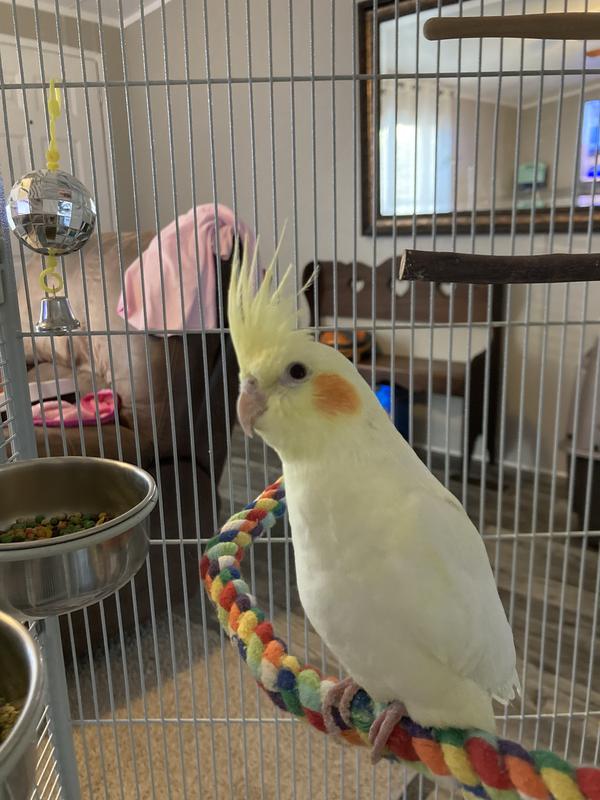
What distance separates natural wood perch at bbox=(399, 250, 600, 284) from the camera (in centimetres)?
62

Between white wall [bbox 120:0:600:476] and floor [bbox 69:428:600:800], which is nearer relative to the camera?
floor [bbox 69:428:600:800]

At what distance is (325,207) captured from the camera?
3061 millimetres

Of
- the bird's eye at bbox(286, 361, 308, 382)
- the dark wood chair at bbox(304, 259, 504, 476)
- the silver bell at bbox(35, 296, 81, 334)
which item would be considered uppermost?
the silver bell at bbox(35, 296, 81, 334)

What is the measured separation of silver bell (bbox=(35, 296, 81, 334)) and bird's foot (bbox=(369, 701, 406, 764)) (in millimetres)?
620

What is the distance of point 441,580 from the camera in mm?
626

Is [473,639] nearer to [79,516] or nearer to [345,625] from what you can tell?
[345,625]

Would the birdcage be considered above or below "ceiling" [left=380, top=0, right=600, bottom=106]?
below

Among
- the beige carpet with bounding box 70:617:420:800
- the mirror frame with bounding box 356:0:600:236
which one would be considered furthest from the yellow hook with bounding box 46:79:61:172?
the mirror frame with bounding box 356:0:600:236

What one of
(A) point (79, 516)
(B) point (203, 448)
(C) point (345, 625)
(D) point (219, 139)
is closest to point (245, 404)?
(C) point (345, 625)

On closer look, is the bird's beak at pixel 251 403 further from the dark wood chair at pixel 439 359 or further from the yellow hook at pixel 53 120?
the dark wood chair at pixel 439 359

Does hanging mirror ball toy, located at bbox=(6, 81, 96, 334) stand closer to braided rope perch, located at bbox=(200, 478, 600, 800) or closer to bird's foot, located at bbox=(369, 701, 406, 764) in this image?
braided rope perch, located at bbox=(200, 478, 600, 800)

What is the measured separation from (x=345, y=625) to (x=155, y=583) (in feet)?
4.08

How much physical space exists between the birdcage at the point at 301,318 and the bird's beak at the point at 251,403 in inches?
6.5

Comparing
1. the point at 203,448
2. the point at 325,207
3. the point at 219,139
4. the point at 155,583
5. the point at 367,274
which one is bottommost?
the point at 155,583
